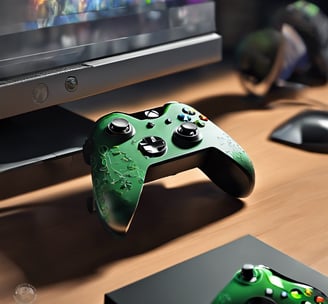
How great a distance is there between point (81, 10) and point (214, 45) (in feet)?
0.76

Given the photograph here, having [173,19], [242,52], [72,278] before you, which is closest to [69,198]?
[72,278]

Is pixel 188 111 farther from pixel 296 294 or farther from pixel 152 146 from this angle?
pixel 296 294

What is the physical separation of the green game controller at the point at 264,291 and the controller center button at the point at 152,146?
0.18 m

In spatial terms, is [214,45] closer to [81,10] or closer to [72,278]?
[81,10]

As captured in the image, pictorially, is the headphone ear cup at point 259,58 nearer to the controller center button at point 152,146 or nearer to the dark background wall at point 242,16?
the dark background wall at point 242,16

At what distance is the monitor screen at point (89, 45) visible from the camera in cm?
72

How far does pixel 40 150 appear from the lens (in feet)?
2.48

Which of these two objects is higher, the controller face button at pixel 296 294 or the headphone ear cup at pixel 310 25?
the headphone ear cup at pixel 310 25

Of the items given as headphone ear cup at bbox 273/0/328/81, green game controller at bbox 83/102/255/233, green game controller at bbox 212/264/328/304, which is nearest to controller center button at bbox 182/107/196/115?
green game controller at bbox 83/102/255/233

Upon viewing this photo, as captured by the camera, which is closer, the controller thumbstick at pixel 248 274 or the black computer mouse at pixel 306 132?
the controller thumbstick at pixel 248 274

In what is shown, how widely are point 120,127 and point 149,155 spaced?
0.04 meters

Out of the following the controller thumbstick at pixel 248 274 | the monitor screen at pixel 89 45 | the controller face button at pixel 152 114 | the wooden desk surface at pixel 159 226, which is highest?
the monitor screen at pixel 89 45

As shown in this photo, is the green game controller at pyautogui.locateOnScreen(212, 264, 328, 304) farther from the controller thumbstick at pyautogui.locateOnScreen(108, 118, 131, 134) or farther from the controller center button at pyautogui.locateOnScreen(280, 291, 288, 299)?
the controller thumbstick at pyautogui.locateOnScreen(108, 118, 131, 134)

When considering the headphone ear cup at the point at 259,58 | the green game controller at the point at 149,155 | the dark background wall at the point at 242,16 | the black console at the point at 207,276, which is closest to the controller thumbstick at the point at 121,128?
the green game controller at the point at 149,155
